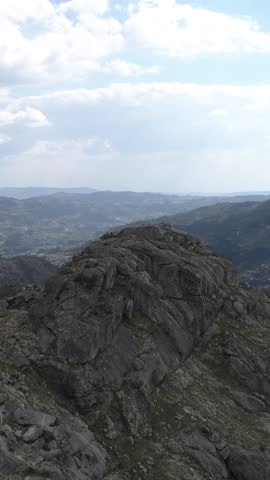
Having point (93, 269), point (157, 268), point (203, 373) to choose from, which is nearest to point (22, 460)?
point (93, 269)

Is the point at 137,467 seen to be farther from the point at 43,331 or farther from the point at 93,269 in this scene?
the point at 93,269

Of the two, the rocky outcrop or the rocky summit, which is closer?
the rocky summit

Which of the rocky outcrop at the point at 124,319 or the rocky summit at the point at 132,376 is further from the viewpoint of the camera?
the rocky outcrop at the point at 124,319

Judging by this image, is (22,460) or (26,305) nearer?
(22,460)

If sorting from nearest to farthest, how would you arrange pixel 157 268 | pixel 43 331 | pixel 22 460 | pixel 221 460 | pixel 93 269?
pixel 22 460, pixel 221 460, pixel 43 331, pixel 93 269, pixel 157 268

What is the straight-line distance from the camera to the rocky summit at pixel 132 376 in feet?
96.8

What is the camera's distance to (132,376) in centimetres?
3822

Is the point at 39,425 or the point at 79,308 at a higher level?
the point at 79,308

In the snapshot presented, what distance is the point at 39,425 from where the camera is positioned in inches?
1123

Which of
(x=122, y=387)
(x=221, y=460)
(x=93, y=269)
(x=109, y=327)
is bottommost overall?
(x=221, y=460)

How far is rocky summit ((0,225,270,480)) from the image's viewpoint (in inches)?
1161

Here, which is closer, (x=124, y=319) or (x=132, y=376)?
(x=132, y=376)

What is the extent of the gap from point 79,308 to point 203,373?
48.6 ft

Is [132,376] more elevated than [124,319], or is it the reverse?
[124,319]
